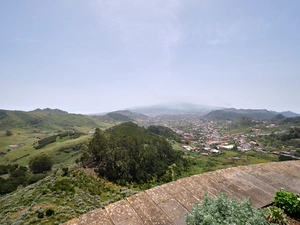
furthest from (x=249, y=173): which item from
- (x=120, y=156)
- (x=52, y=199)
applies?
(x=120, y=156)

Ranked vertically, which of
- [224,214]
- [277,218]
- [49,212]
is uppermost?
[224,214]

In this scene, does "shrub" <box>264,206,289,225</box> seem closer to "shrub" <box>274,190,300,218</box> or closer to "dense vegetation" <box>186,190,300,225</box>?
"shrub" <box>274,190,300,218</box>

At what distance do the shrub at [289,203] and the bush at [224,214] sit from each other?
4.90ft

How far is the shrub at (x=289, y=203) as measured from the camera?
2.88 metres

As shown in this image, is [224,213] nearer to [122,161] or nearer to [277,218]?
[277,218]

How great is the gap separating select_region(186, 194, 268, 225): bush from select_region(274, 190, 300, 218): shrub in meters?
1.49

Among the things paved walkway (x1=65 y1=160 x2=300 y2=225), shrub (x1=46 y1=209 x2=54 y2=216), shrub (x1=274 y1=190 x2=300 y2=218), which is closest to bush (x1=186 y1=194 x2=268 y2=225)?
paved walkway (x1=65 y1=160 x2=300 y2=225)

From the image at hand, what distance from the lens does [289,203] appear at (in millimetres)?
2938

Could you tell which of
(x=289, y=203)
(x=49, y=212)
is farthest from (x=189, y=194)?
(x=49, y=212)

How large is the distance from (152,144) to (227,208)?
63941mm

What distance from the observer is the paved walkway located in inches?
103

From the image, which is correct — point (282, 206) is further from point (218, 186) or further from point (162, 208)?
point (162, 208)

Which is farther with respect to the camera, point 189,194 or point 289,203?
point 189,194

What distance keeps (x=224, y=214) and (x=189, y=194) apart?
1.34 meters
